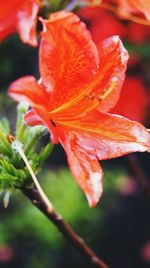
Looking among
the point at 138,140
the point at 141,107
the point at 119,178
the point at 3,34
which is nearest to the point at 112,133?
the point at 138,140

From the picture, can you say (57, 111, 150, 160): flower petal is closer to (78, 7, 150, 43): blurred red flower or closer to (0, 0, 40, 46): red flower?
(0, 0, 40, 46): red flower

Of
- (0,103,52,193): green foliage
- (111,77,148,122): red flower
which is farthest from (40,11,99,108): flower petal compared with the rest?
(111,77,148,122): red flower

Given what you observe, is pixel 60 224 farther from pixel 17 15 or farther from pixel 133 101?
pixel 133 101

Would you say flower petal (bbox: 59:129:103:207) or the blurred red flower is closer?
flower petal (bbox: 59:129:103:207)

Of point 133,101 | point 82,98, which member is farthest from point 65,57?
point 133,101

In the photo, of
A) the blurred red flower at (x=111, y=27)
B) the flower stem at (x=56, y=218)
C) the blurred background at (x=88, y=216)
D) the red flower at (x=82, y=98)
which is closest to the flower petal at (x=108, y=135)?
the red flower at (x=82, y=98)
